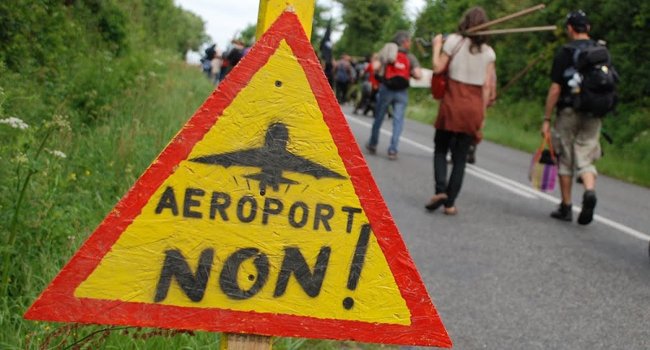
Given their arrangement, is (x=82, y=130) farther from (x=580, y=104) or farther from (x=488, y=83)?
(x=580, y=104)

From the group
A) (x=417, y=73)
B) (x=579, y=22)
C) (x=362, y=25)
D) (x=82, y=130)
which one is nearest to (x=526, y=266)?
(x=579, y=22)

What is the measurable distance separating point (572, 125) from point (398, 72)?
401cm

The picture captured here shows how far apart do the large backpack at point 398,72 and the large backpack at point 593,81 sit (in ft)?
13.3

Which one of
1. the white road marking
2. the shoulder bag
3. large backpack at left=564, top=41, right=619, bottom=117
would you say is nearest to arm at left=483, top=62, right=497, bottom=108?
the shoulder bag

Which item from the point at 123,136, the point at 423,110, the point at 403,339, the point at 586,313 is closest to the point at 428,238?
the point at 586,313

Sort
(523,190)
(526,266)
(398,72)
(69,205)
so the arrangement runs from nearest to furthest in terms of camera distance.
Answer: (69,205)
(526,266)
(523,190)
(398,72)

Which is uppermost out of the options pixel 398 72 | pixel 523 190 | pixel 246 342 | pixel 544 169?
pixel 398 72

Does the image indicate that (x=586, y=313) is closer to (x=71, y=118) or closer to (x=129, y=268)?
(x=129, y=268)

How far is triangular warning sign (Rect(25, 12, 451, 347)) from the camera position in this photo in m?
1.65

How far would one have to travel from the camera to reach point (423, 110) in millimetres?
28109

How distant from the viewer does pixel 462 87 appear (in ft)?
22.2

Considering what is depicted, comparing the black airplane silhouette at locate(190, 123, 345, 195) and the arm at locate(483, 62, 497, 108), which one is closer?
the black airplane silhouette at locate(190, 123, 345, 195)

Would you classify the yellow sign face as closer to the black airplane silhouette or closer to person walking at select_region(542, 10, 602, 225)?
the black airplane silhouette

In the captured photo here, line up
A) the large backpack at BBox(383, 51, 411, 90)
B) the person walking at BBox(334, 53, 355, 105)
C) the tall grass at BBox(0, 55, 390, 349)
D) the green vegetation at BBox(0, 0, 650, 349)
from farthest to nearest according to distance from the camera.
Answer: the person walking at BBox(334, 53, 355, 105) → the large backpack at BBox(383, 51, 411, 90) → the green vegetation at BBox(0, 0, 650, 349) → the tall grass at BBox(0, 55, 390, 349)
